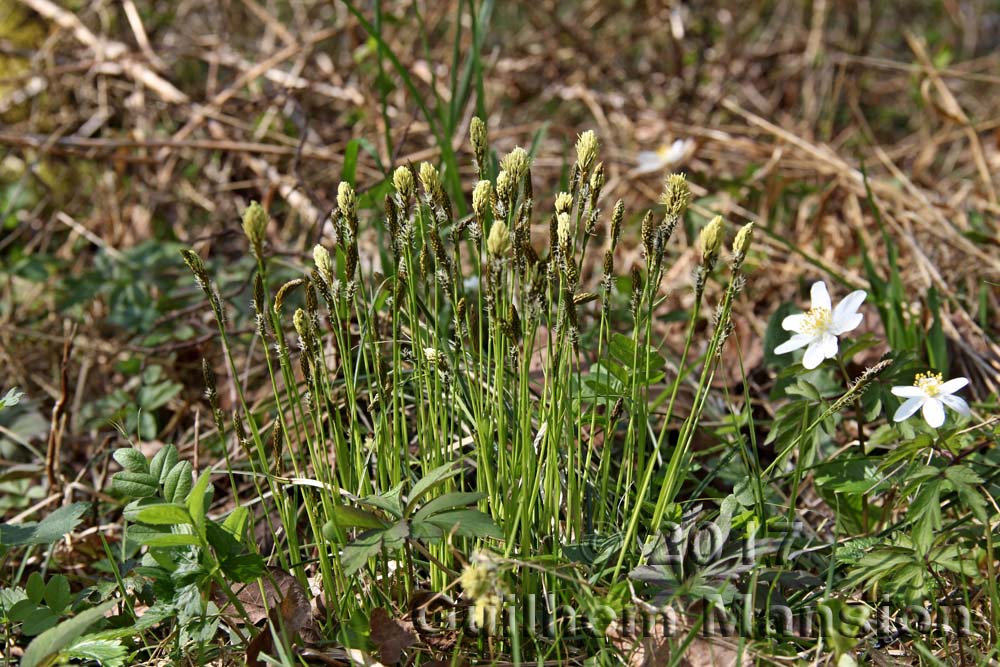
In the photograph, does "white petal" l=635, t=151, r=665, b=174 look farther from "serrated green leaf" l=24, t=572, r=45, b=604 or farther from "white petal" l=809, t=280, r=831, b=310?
"serrated green leaf" l=24, t=572, r=45, b=604

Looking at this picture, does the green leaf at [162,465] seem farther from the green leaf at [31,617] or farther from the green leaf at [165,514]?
the green leaf at [31,617]

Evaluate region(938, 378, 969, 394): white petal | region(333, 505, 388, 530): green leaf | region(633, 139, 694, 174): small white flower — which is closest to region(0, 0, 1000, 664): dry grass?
region(633, 139, 694, 174): small white flower

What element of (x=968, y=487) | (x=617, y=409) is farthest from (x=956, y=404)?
(x=617, y=409)

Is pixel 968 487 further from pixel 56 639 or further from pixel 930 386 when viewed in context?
pixel 56 639

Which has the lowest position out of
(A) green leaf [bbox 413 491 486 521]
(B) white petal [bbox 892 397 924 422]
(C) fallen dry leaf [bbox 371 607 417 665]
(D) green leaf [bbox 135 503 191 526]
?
(C) fallen dry leaf [bbox 371 607 417 665]

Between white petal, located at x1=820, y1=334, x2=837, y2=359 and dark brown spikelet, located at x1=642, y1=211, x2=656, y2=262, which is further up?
dark brown spikelet, located at x1=642, y1=211, x2=656, y2=262

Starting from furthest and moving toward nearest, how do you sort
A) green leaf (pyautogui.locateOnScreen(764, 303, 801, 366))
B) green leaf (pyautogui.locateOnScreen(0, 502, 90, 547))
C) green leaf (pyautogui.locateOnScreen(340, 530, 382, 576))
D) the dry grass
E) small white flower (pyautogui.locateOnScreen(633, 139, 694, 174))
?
small white flower (pyautogui.locateOnScreen(633, 139, 694, 174)), the dry grass, green leaf (pyautogui.locateOnScreen(764, 303, 801, 366)), green leaf (pyautogui.locateOnScreen(0, 502, 90, 547)), green leaf (pyautogui.locateOnScreen(340, 530, 382, 576))

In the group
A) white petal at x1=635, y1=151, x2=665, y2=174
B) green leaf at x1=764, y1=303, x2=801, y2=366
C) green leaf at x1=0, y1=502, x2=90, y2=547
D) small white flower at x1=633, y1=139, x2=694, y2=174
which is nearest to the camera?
green leaf at x1=0, y1=502, x2=90, y2=547
